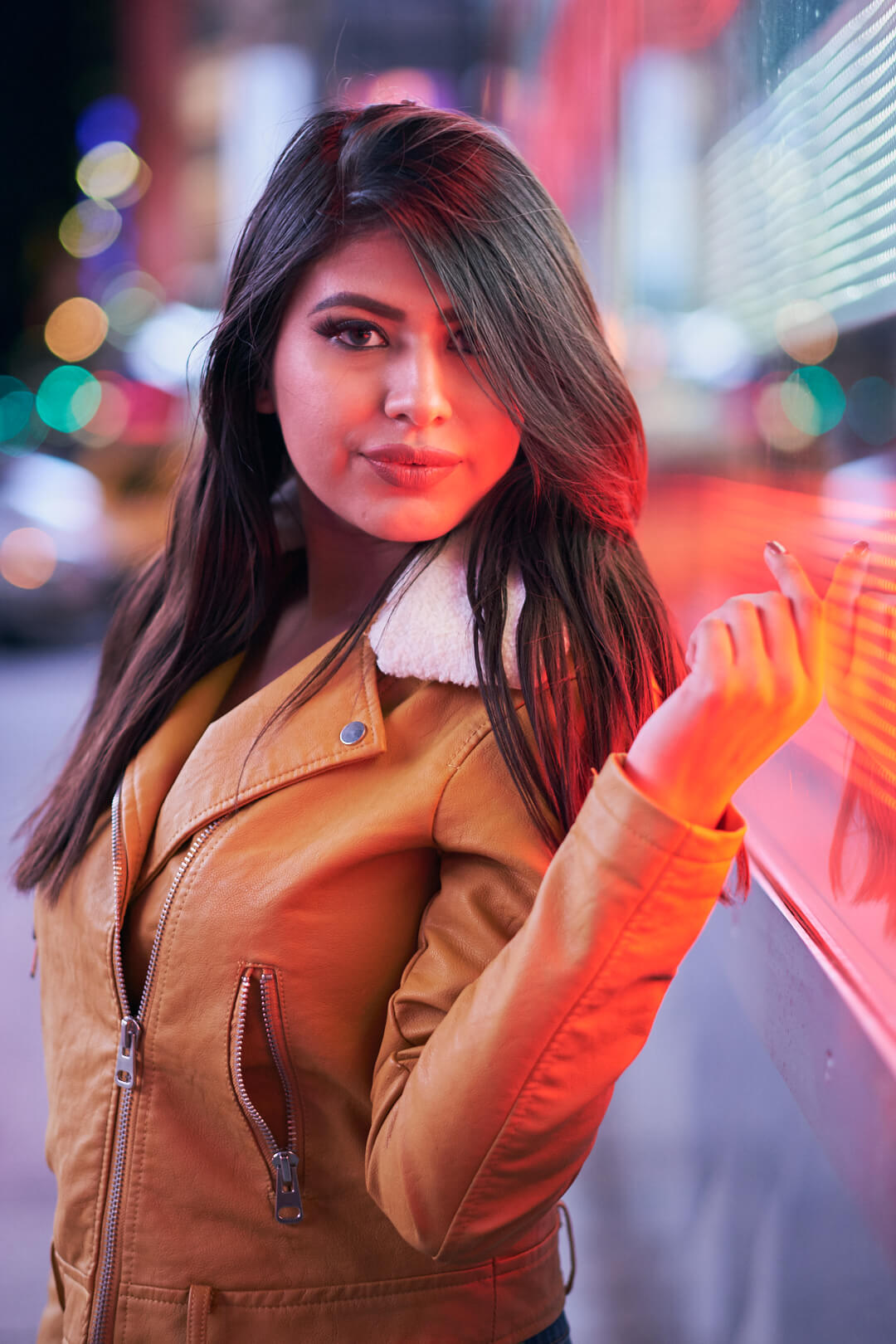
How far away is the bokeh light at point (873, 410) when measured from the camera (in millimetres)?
948

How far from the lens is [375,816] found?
1045 millimetres

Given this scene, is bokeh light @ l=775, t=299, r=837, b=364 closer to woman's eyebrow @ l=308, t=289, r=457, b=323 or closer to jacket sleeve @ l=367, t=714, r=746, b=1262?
woman's eyebrow @ l=308, t=289, r=457, b=323

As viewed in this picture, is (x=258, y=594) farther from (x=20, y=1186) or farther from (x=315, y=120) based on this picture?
(x=20, y=1186)

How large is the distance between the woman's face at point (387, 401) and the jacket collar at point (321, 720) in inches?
3.2

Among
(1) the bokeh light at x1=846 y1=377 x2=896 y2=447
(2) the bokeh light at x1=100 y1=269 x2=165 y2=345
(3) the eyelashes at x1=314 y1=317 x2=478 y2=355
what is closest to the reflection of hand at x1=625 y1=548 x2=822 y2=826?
(1) the bokeh light at x1=846 y1=377 x2=896 y2=447

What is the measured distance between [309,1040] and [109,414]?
12.0m

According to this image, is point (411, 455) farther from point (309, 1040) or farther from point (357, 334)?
point (309, 1040)

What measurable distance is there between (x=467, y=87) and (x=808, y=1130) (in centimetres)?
740

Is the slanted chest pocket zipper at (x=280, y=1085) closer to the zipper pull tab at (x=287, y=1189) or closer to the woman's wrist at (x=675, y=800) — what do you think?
the zipper pull tab at (x=287, y=1189)

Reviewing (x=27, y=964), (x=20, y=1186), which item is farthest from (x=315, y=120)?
(x=27, y=964)

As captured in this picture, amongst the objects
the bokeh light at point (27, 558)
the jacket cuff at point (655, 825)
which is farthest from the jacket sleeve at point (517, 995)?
the bokeh light at point (27, 558)

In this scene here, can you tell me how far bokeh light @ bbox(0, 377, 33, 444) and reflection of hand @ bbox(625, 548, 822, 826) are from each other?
38.3 feet

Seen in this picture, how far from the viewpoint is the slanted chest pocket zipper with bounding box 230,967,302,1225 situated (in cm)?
107

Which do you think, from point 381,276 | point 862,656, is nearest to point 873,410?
point 862,656
